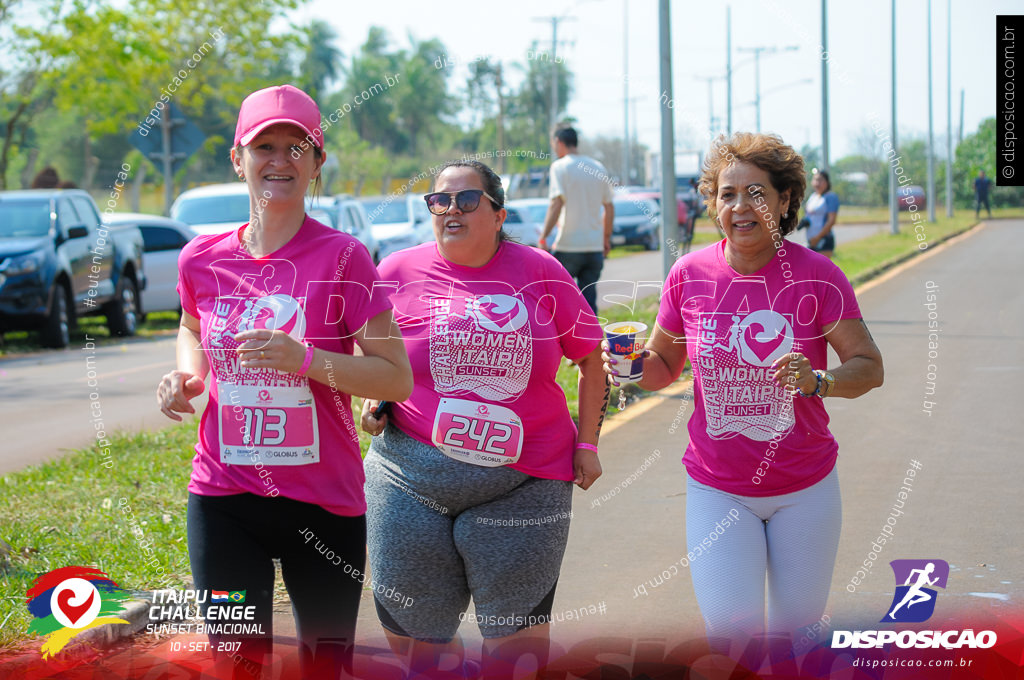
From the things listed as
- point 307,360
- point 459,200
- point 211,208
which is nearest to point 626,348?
point 459,200

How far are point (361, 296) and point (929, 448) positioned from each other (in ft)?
18.7

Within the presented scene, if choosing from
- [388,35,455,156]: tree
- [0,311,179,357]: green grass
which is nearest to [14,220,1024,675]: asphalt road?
[0,311,179,357]: green grass

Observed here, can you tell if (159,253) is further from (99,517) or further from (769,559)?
(769,559)

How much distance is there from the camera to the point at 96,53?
2294 centimetres

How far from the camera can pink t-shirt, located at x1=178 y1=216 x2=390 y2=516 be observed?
9.99 ft

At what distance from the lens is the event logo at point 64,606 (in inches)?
163

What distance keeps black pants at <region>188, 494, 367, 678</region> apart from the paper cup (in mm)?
913

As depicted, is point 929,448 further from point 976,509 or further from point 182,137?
point 182,137

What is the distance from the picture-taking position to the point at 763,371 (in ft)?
11.3

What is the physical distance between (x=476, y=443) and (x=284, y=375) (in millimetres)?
671

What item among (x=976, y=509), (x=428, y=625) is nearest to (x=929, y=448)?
(x=976, y=509)

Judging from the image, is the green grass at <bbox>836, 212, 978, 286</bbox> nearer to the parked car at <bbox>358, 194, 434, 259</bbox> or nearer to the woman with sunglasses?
the parked car at <bbox>358, 194, 434, 259</bbox>

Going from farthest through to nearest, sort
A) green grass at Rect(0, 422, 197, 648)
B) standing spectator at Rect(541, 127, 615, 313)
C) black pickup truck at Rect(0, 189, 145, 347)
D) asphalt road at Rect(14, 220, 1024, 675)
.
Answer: black pickup truck at Rect(0, 189, 145, 347), standing spectator at Rect(541, 127, 615, 313), green grass at Rect(0, 422, 197, 648), asphalt road at Rect(14, 220, 1024, 675)

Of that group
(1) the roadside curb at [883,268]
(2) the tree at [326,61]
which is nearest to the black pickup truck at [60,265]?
(1) the roadside curb at [883,268]
